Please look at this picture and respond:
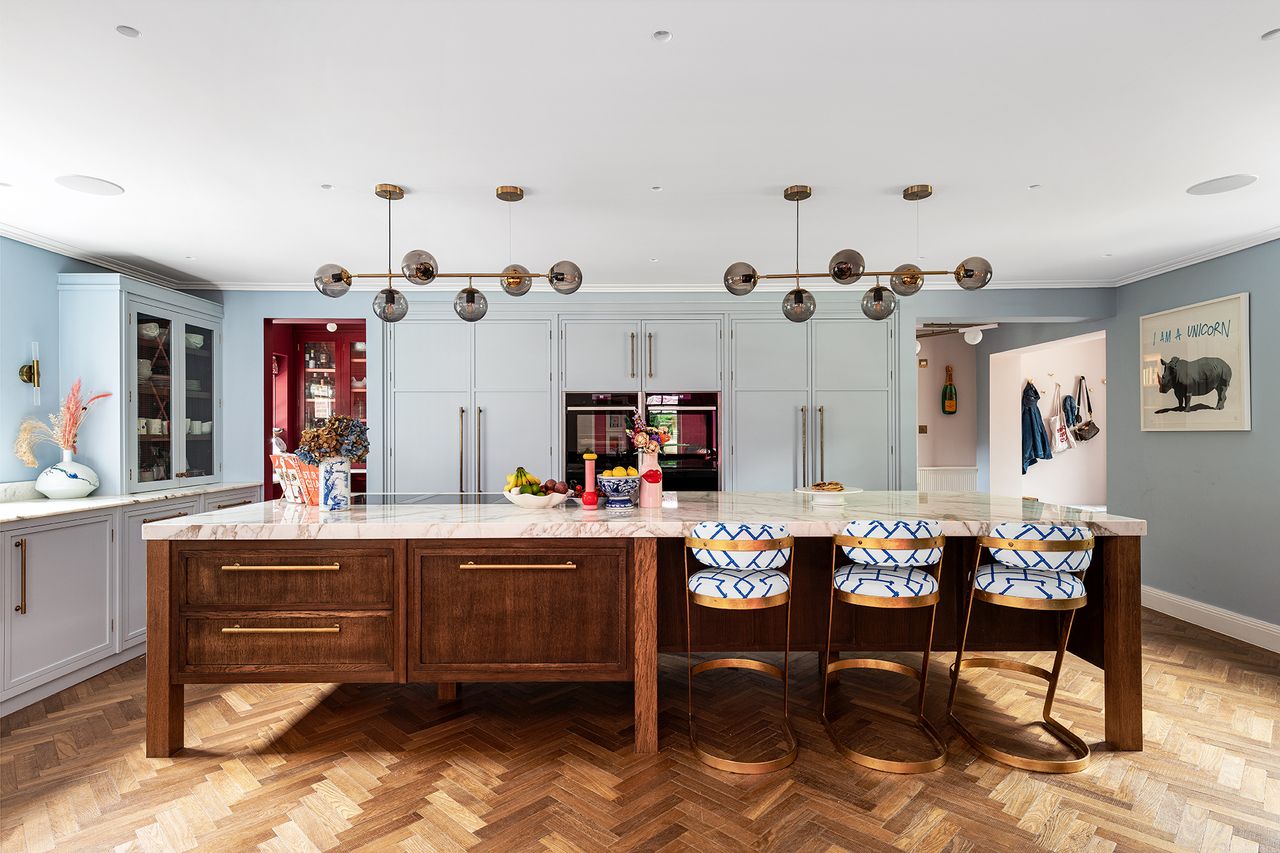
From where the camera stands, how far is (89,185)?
3.15m

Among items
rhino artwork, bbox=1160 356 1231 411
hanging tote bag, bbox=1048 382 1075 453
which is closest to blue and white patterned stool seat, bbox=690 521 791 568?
rhino artwork, bbox=1160 356 1231 411

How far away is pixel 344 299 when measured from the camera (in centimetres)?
541

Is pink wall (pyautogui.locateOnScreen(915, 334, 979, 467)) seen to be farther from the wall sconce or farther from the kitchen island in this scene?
the wall sconce

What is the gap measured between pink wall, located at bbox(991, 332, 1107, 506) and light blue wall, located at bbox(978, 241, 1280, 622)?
7.76 feet

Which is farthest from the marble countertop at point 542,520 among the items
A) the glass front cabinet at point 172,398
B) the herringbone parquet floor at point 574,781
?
the glass front cabinet at point 172,398

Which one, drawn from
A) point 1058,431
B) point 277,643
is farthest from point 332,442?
point 1058,431

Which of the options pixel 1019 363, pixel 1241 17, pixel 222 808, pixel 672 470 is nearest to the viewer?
pixel 1241 17

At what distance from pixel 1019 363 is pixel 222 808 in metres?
8.39

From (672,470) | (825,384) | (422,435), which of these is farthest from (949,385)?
(422,435)

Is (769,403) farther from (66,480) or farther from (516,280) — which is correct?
(66,480)

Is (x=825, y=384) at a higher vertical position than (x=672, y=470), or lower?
higher

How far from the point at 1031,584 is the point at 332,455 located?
9.70 ft

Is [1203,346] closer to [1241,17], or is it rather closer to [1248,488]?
[1248,488]

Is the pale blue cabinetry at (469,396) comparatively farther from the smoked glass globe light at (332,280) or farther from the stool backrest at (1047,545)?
the stool backrest at (1047,545)
